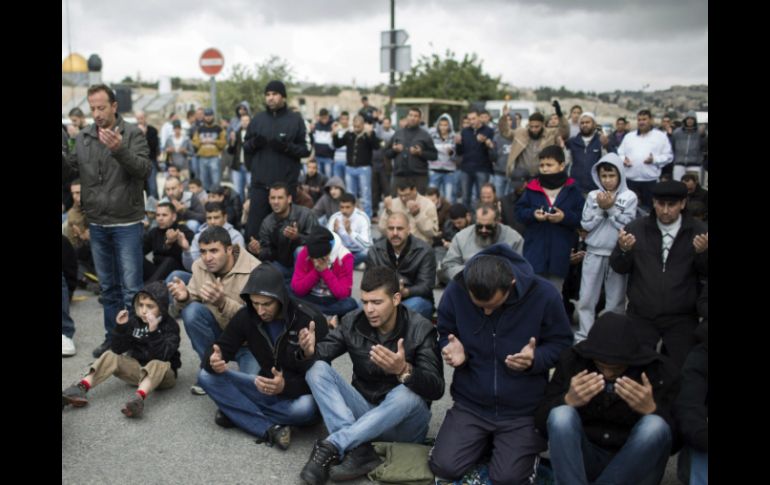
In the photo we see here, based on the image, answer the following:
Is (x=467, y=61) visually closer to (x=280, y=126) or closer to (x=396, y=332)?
Answer: (x=280, y=126)

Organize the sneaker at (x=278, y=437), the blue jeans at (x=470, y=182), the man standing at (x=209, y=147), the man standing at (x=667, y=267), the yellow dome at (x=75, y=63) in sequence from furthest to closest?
the yellow dome at (x=75, y=63) < the man standing at (x=209, y=147) < the blue jeans at (x=470, y=182) < the man standing at (x=667, y=267) < the sneaker at (x=278, y=437)

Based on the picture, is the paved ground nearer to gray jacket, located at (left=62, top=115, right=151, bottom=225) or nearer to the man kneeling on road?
the man kneeling on road

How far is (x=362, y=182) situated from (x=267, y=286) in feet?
26.0

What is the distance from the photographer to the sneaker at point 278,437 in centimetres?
439

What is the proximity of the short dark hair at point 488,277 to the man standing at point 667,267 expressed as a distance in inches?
55.9

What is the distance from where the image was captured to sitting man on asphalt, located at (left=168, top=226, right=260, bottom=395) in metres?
5.07

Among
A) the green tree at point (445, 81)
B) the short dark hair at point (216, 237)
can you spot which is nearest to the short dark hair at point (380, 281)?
the short dark hair at point (216, 237)

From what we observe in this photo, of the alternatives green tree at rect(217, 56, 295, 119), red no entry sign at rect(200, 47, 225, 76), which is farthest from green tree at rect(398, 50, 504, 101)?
red no entry sign at rect(200, 47, 225, 76)

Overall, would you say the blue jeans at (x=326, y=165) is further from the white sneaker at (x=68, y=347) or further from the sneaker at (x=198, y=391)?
the sneaker at (x=198, y=391)

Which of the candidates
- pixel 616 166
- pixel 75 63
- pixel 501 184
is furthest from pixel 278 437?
pixel 75 63

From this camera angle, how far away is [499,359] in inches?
157

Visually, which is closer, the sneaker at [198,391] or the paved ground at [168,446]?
the paved ground at [168,446]

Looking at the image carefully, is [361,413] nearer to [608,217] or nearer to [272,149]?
[608,217]

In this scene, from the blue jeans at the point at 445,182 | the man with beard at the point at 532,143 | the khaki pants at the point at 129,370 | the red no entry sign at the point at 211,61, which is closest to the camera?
the khaki pants at the point at 129,370
